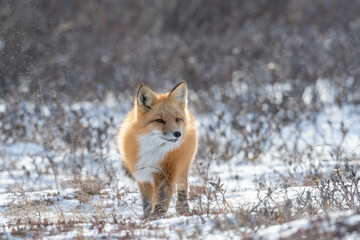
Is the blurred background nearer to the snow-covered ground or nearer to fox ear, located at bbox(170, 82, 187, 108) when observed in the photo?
the snow-covered ground

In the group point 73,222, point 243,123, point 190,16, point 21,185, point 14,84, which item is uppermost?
point 190,16

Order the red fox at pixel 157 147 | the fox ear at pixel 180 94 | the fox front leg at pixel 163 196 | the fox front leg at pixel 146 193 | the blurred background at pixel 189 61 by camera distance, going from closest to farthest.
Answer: the fox front leg at pixel 163 196
the red fox at pixel 157 147
the fox front leg at pixel 146 193
the fox ear at pixel 180 94
the blurred background at pixel 189 61

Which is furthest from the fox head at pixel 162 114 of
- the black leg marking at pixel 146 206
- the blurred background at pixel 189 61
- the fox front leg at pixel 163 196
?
the blurred background at pixel 189 61

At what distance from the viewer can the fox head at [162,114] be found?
5.34 meters

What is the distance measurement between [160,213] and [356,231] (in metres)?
2.23

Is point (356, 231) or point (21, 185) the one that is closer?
point (356, 231)

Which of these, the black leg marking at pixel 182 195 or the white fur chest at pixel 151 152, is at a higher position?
the white fur chest at pixel 151 152

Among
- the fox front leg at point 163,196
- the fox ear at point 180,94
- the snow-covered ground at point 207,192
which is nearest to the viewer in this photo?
the snow-covered ground at point 207,192

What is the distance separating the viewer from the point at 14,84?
10.5 meters

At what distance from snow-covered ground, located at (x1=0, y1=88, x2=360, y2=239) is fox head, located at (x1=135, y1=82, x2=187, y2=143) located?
48 cm

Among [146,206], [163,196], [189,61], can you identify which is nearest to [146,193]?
[146,206]

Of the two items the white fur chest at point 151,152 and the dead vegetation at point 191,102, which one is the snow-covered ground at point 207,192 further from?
the white fur chest at point 151,152

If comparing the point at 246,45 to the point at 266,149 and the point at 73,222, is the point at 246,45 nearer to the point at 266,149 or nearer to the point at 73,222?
the point at 266,149

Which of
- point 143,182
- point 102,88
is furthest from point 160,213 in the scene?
point 102,88
